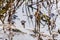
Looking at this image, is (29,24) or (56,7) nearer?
(29,24)

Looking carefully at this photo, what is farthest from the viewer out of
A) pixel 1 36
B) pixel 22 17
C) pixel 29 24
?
pixel 22 17

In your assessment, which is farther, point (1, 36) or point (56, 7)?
point (56, 7)

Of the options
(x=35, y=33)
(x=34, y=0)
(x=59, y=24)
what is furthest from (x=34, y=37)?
(x=34, y=0)

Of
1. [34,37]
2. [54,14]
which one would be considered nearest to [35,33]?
[34,37]

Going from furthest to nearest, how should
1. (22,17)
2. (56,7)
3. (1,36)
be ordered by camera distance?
(56,7), (22,17), (1,36)

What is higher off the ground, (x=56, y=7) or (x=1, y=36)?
(x=56, y=7)

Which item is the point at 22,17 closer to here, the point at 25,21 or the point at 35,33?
the point at 25,21

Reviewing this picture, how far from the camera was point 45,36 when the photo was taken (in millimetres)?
1737

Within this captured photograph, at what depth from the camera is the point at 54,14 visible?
2.03m

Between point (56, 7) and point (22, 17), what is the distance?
42 cm

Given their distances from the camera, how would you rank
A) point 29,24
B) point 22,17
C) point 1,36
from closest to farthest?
point 1,36
point 29,24
point 22,17

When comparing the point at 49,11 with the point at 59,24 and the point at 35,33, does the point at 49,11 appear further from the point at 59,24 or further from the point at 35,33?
the point at 35,33

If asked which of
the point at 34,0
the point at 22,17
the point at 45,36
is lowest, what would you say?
the point at 45,36

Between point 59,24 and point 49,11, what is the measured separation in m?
0.15
